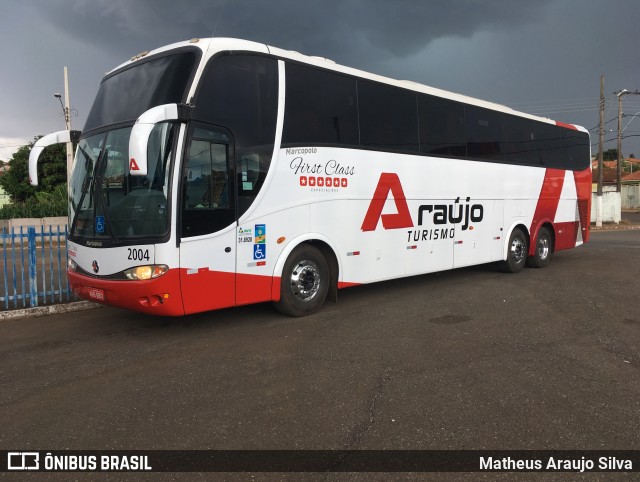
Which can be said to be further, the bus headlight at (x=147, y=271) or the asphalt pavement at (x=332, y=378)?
the bus headlight at (x=147, y=271)

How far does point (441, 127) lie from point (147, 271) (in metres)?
6.21

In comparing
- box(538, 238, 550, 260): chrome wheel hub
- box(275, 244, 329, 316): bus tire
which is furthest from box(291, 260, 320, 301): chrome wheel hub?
box(538, 238, 550, 260): chrome wheel hub

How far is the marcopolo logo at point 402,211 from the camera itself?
26.2 feet

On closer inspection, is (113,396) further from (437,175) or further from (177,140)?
(437,175)

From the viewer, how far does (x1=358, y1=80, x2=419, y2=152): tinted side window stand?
25.6ft

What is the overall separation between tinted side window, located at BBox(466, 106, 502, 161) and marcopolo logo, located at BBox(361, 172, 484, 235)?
1.14 metres

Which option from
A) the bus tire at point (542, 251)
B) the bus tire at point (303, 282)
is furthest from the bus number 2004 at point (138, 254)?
the bus tire at point (542, 251)

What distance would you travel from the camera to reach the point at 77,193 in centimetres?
629

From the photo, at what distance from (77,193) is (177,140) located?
1.78m

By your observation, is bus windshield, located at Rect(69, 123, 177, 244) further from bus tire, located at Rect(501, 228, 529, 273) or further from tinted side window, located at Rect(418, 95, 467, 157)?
bus tire, located at Rect(501, 228, 529, 273)

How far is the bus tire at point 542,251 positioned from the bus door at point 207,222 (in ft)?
28.9

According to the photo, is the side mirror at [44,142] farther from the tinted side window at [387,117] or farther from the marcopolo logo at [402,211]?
the marcopolo logo at [402,211]

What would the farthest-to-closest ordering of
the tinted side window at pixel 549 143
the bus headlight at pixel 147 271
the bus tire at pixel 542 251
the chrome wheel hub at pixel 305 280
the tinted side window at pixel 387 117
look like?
1. the bus tire at pixel 542 251
2. the tinted side window at pixel 549 143
3. the tinted side window at pixel 387 117
4. the chrome wheel hub at pixel 305 280
5. the bus headlight at pixel 147 271

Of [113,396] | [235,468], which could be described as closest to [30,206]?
[113,396]
